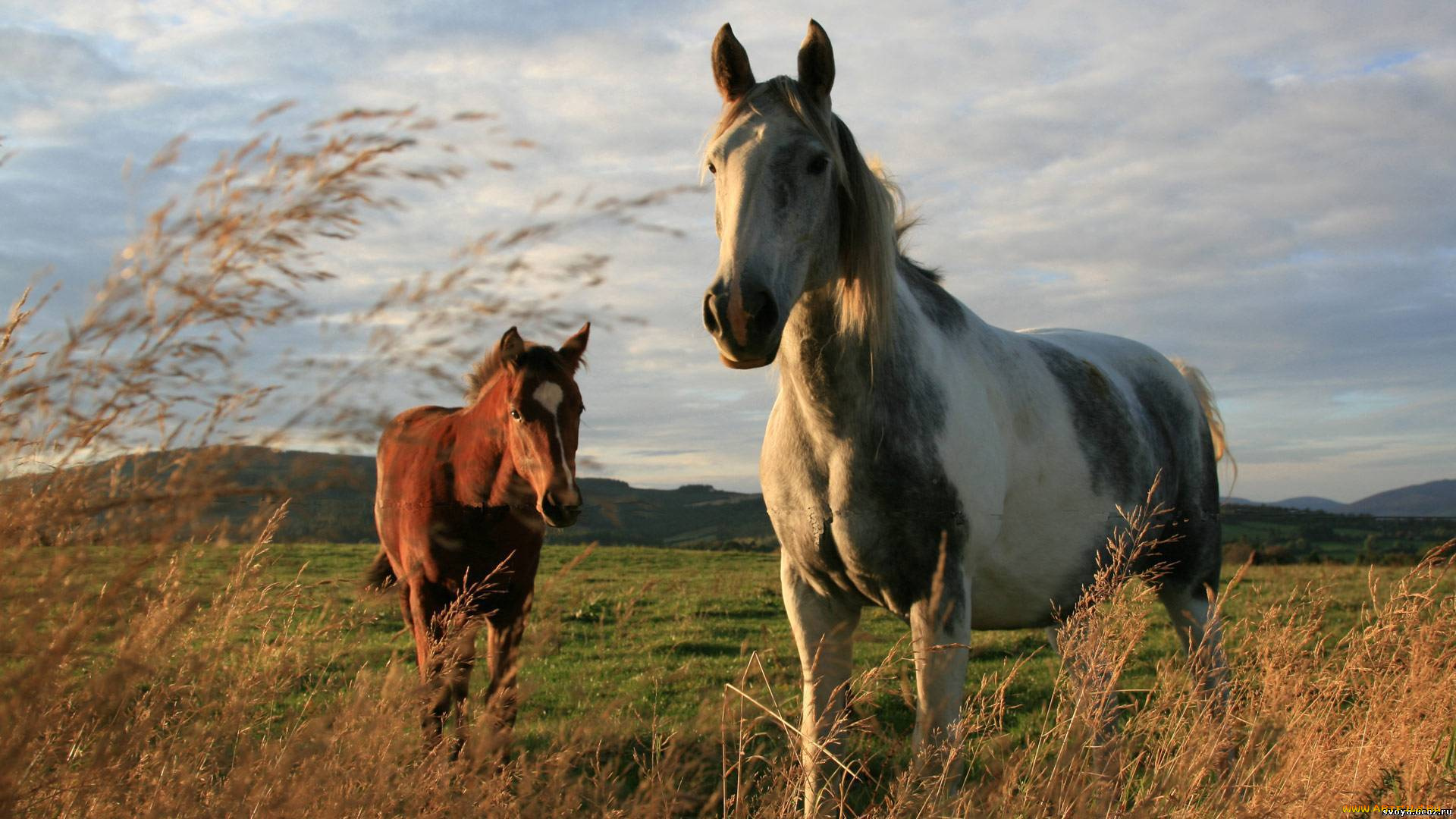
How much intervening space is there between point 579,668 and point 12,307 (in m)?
6.78

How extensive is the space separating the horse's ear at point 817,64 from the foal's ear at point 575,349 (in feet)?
9.67

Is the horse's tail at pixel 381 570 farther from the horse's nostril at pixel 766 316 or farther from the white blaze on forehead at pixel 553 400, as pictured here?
the horse's nostril at pixel 766 316

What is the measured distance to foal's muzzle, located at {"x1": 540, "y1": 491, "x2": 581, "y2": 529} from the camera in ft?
15.4

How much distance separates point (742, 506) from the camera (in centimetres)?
7612

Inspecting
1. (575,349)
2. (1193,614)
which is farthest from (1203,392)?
(575,349)

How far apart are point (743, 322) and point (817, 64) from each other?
116cm

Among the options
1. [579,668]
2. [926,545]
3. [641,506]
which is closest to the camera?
[641,506]

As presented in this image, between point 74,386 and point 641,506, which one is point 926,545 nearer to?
point 641,506

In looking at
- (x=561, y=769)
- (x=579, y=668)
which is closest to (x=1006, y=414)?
(x=561, y=769)

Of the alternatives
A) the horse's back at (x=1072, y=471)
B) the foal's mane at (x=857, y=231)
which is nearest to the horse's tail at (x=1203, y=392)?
the horse's back at (x=1072, y=471)

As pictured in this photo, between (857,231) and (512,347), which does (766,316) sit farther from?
(512,347)

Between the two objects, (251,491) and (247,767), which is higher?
(251,491)

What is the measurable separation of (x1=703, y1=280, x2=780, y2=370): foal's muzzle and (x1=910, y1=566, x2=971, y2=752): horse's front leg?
3.54 ft

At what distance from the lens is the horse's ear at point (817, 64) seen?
124 inches
